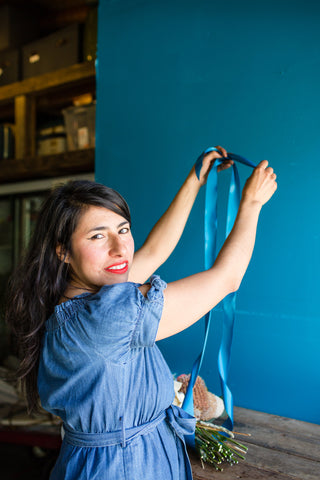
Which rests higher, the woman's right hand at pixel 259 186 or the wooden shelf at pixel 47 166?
the wooden shelf at pixel 47 166

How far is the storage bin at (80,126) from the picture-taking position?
241cm

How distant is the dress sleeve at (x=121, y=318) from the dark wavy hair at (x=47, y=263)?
0.61 ft

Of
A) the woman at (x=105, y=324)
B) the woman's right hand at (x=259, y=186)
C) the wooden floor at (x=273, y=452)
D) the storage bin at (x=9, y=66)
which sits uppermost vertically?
the storage bin at (x=9, y=66)

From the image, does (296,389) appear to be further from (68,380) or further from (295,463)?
(68,380)

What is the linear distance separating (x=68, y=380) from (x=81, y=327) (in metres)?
0.12

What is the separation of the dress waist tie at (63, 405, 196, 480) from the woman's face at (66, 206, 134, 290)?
31 cm

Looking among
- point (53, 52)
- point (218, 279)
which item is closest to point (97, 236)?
point (218, 279)

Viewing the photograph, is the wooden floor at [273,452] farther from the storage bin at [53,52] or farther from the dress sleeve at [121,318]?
the storage bin at [53,52]

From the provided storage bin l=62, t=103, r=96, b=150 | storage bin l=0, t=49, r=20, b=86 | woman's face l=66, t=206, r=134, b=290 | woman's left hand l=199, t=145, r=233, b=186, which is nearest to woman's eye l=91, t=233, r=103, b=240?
woman's face l=66, t=206, r=134, b=290

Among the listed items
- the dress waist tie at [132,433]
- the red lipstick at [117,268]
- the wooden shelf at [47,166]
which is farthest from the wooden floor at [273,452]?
the wooden shelf at [47,166]

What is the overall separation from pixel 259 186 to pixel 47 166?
6.21ft

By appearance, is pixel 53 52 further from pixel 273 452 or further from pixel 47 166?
pixel 273 452

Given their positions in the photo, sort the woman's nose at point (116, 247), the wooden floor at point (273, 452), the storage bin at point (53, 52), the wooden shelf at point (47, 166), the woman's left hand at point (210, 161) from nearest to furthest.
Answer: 1. the woman's nose at point (116, 247)
2. the wooden floor at point (273, 452)
3. the woman's left hand at point (210, 161)
4. the wooden shelf at point (47, 166)
5. the storage bin at point (53, 52)

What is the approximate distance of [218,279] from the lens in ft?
2.81
